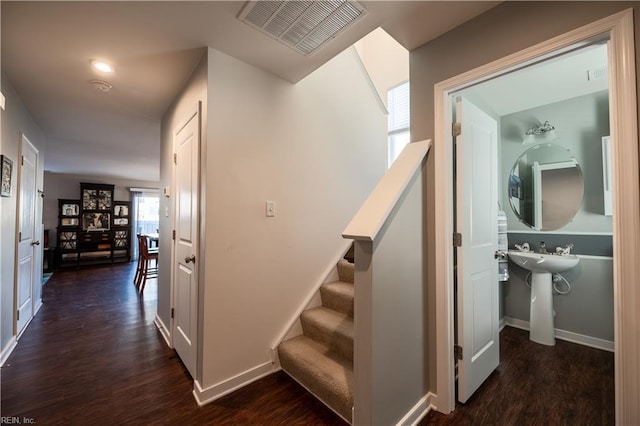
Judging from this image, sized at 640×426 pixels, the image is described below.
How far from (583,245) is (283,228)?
9.78 ft

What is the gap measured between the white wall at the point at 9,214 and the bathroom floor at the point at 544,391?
3436 millimetres

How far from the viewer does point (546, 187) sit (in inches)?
109

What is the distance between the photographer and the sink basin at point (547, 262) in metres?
2.37

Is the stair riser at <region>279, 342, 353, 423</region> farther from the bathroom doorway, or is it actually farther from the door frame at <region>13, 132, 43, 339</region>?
the door frame at <region>13, 132, 43, 339</region>

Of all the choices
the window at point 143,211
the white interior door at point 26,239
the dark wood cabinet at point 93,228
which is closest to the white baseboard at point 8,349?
the white interior door at point 26,239

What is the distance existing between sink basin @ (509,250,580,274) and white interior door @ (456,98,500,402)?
0.85m

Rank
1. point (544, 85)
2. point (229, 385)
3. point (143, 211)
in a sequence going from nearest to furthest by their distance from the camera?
point (229, 385), point (544, 85), point (143, 211)

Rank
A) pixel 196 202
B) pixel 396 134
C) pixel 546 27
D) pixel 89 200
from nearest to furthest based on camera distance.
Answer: pixel 546 27 → pixel 196 202 → pixel 396 134 → pixel 89 200

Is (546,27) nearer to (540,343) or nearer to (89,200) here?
(540,343)

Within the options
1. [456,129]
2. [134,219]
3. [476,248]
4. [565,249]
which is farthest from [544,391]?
[134,219]

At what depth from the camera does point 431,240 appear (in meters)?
1.61

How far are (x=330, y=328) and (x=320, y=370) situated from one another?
0.97 feet

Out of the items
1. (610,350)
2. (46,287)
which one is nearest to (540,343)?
(610,350)

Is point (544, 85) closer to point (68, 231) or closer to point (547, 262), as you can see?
point (547, 262)
